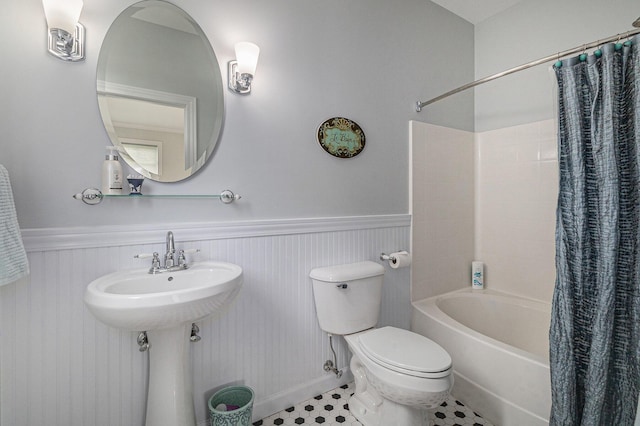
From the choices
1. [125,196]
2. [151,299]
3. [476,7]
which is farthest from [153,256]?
[476,7]

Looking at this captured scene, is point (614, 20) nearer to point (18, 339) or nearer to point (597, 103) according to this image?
point (597, 103)

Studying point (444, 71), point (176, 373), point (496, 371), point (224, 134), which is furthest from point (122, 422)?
point (444, 71)

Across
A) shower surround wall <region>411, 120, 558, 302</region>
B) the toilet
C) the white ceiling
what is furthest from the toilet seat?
the white ceiling

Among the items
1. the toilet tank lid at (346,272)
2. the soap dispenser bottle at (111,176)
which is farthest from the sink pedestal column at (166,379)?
the toilet tank lid at (346,272)

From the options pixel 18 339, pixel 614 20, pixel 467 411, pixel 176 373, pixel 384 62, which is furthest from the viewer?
pixel 384 62

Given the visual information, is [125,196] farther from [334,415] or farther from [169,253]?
[334,415]

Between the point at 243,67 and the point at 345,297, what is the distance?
126cm

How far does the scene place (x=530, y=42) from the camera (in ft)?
7.00

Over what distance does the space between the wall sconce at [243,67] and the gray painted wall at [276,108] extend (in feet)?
0.18

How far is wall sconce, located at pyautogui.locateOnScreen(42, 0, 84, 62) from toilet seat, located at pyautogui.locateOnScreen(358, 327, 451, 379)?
172 cm

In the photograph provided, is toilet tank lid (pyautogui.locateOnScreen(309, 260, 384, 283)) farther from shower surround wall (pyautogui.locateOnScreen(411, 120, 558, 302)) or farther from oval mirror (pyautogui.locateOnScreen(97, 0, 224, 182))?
oval mirror (pyautogui.locateOnScreen(97, 0, 224, 182))

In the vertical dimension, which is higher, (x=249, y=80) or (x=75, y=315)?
(x=249, y=80)

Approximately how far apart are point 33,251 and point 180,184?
56 cm

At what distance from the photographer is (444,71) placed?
7.37ft
